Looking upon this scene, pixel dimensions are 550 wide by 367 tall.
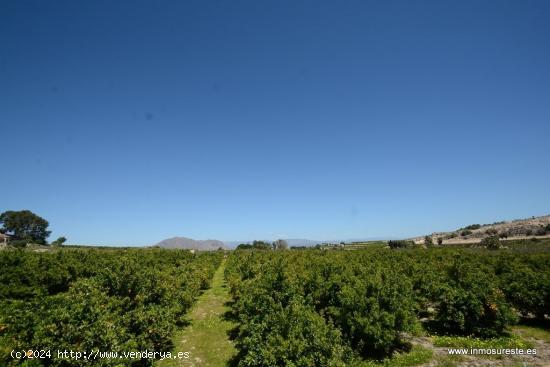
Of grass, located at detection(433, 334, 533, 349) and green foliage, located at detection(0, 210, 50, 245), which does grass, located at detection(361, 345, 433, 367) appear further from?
green foliage, located at detection(0, 210, 50, 245)

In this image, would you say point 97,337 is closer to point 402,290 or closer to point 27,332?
point 27,332

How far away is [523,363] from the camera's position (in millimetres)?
12281

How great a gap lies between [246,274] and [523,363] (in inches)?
809

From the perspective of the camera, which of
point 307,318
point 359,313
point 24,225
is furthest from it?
point 24,225

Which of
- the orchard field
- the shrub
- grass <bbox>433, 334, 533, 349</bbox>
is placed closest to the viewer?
the orchard field

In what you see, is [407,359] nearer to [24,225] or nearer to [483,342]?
[483,342]

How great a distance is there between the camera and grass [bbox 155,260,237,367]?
1390 cm

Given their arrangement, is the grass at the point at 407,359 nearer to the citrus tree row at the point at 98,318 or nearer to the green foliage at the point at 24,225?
the citrus tree row at the point at 98,318

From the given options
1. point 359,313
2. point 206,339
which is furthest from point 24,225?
point 359,313

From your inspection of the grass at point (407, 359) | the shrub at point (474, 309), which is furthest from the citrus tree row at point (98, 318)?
the shrub at point (474, 309)

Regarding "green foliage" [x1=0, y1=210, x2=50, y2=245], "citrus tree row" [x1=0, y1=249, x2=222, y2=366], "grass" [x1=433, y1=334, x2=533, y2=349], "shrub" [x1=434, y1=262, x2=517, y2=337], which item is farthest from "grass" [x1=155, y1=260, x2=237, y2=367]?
"green foliage" [x1=0, y1=210, x2=50, y2=245]

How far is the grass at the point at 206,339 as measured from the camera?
13.9 metres

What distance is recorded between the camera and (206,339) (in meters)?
16.7

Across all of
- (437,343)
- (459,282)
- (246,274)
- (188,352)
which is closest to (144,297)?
(188,352)
